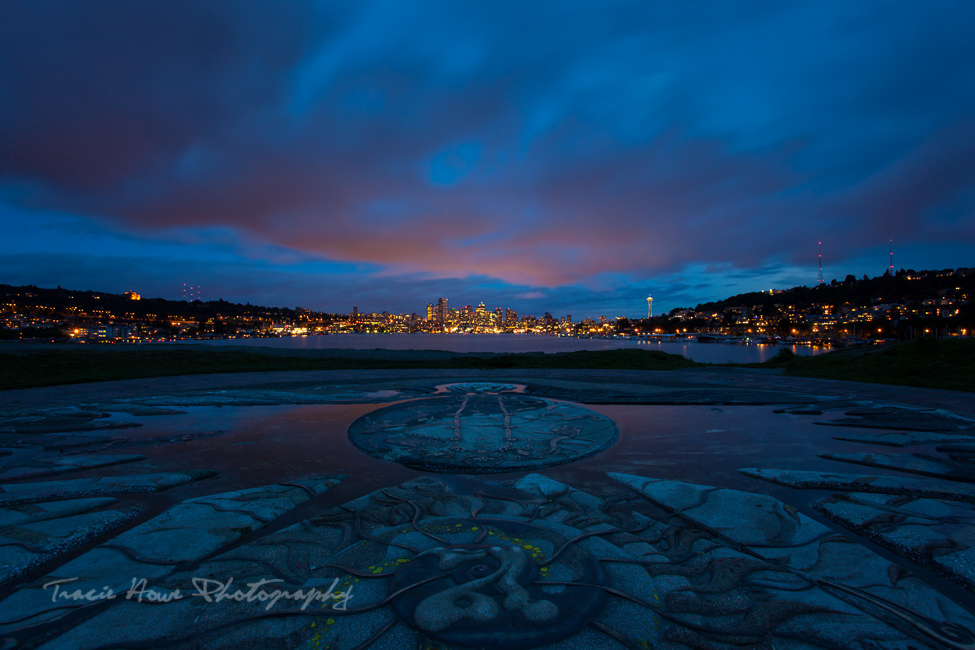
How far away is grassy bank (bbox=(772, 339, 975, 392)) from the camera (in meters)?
13.2

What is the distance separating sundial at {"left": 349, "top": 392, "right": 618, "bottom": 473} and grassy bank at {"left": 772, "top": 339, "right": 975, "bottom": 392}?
39.3ft

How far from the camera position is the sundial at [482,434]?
606cm

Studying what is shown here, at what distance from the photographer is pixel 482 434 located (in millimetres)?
7430

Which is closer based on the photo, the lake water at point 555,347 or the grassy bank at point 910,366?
the grassy bank at point 910,366

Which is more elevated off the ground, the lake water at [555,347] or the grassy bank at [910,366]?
the grassy bank at [910,366]

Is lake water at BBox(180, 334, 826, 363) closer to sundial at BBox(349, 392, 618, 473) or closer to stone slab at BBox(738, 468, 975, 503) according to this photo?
sundial at BBox(349, 392, 618, 473)

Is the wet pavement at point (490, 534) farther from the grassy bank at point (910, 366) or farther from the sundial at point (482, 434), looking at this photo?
the grassy bank at point (910, 366)

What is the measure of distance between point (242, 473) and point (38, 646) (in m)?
3.15

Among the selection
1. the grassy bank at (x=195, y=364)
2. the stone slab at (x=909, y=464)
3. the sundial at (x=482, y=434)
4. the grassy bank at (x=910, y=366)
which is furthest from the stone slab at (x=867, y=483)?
the grassy bank at (x=195, y=364)

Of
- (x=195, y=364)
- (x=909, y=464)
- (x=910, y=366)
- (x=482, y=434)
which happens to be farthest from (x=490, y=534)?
(x=195, y=364)

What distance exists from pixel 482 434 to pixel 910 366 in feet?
58.6

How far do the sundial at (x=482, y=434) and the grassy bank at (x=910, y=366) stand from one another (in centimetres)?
1198

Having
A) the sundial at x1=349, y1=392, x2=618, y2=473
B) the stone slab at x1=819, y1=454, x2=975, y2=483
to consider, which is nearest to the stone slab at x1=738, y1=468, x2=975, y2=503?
the stone slab at x1=819, y1=454, x2=975, y2=483

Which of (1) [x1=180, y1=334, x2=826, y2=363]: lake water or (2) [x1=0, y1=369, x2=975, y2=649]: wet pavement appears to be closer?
(2) [x1=0, y1=369, x2=975, y2=649]: wet pavement
